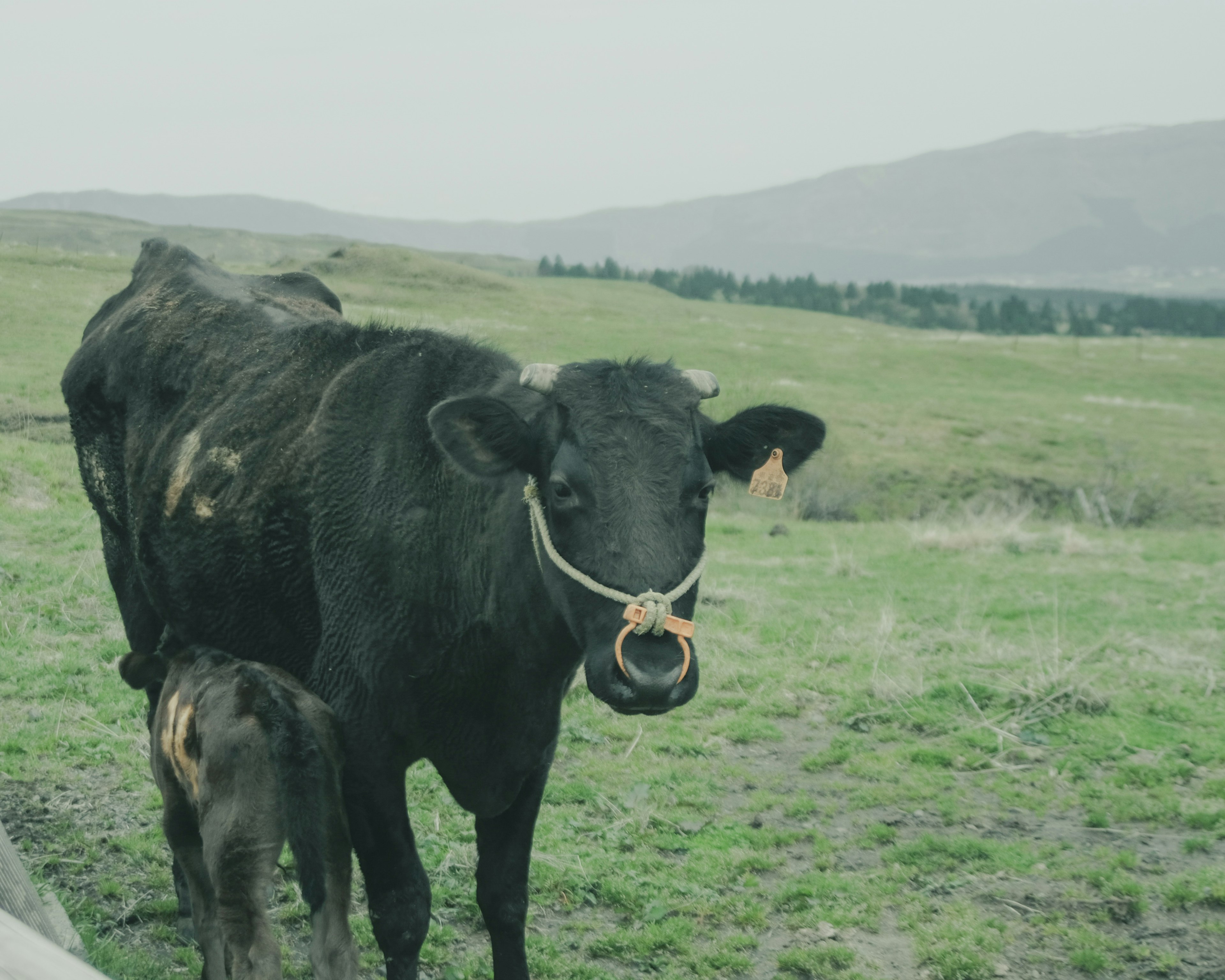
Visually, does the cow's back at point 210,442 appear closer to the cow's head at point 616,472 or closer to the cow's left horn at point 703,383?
the cow's head at point 616,472

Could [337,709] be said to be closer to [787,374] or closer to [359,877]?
[359,877]

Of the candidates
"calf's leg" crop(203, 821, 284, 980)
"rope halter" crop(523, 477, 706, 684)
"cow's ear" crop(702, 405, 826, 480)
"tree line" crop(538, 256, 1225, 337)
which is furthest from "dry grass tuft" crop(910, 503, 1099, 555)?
"tree line" crop(538, 256, 1225, 337)

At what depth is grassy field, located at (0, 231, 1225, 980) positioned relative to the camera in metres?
5.25

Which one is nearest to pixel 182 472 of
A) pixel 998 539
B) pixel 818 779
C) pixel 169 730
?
pixel 169 730

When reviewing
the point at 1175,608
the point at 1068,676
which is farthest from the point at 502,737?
the point at 1175,608

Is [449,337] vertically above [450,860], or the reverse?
[449,337]

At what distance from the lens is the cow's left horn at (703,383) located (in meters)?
4.16

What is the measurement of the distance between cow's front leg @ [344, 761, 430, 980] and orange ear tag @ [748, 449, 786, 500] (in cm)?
192

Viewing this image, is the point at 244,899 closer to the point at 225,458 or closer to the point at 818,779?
the point at 225,458

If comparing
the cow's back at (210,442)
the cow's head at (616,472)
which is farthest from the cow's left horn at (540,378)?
the cow's back at (210,442)

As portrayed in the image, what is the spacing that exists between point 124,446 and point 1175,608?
1339 centimetres

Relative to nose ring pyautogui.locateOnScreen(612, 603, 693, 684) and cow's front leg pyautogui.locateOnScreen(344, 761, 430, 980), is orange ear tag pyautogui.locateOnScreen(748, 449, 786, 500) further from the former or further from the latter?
cow's front leg pyautogui.locateOnScreen(344, 761, 430, 980)

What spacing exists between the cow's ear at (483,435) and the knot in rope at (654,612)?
85cm

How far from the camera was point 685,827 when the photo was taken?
6812mm
